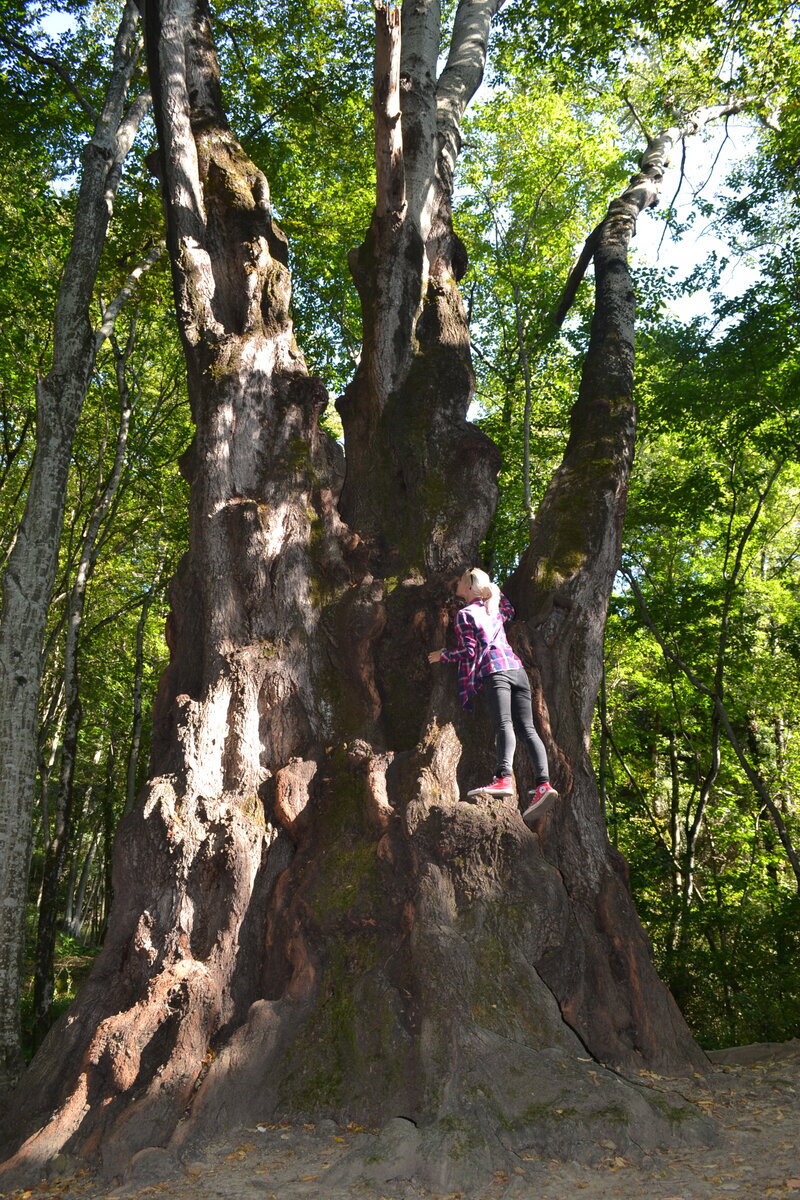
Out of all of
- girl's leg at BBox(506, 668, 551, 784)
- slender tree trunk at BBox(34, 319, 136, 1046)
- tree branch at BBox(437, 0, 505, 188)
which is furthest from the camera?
slender tree trunk at BBox(34, 319, 136, 1046)

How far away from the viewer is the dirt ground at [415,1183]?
3.52m

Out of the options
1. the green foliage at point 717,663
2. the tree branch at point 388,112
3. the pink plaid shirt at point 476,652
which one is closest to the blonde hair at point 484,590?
the pink plaid shirt at point 476,652

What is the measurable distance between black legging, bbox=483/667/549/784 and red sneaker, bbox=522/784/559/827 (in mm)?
121

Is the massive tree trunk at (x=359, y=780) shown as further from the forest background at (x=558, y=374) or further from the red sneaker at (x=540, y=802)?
the forest background at (x=558, y=374)

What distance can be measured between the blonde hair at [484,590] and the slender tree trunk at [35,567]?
3.54 metres

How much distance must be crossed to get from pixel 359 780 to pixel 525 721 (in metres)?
1.15

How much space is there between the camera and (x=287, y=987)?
15.6 ft

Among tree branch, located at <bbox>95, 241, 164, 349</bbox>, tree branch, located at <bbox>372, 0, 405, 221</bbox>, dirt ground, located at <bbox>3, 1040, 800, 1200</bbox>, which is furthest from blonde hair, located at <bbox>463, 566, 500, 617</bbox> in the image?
tree branch, located at <bbox>95, 241, 164, 349</bbox>

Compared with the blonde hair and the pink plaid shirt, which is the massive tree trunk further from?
the blonde hair

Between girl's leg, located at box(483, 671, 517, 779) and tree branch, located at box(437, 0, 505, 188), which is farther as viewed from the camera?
tree branch, located at box(437, 0, 505, 188)

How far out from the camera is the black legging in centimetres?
538

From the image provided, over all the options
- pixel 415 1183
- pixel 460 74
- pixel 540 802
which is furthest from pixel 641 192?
pixel 415 1183

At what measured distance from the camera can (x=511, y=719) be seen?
217 inches

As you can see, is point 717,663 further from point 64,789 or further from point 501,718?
point 64,789
